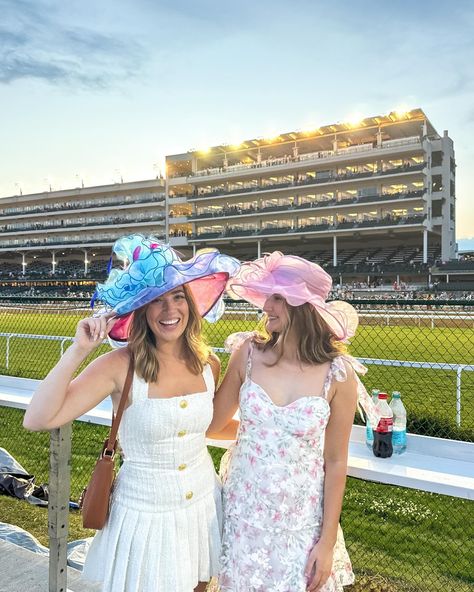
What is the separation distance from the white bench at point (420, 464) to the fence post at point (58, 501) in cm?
65

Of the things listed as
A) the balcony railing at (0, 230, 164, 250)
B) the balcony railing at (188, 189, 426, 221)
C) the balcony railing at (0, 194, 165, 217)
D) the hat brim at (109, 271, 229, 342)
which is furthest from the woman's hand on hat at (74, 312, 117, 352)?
the balcony railing at (0, 194, 165, 217)

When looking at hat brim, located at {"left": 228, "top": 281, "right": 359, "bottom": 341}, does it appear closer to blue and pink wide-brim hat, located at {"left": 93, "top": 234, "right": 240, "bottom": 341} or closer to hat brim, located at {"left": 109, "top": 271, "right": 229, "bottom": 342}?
hat brim, located at {"left": 109, "top": 271, "right": 229, "bottom": 342}

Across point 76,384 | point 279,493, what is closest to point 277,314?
point 279,493

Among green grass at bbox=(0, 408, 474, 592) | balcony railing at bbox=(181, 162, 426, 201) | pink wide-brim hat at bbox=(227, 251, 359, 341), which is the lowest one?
green grass at bbox=(0, 408, 474, 592)

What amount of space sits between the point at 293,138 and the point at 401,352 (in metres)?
53.1

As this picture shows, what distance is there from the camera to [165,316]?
1947mm

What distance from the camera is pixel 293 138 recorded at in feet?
204

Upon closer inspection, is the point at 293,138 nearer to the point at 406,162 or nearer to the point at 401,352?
the point at 406,162

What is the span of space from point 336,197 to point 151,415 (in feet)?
192

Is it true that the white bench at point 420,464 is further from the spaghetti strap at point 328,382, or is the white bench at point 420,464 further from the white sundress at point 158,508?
the spaghetti strap at point 328,382

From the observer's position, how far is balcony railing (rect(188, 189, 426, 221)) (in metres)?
52.8

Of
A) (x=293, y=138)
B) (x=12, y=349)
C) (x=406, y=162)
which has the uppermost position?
(x=293, y=138)

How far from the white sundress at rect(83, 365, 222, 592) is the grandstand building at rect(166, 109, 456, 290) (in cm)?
4754

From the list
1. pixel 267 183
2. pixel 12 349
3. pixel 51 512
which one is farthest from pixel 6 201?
pixel 51 512
